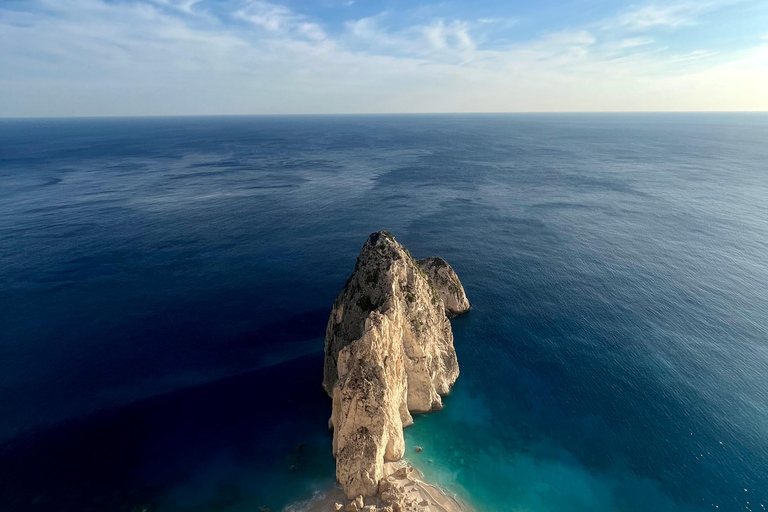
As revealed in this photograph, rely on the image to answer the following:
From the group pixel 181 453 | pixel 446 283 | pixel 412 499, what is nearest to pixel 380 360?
pixel 412 499

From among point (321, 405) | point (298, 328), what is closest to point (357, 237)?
point (298, 328)

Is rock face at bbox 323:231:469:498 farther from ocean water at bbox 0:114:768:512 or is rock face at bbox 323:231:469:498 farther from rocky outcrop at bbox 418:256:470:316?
rocky outcrop at bbox 418:256:470:316

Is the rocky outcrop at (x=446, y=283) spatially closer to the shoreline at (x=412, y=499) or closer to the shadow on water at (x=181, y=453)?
the shadow on water at (x=181, y=453)

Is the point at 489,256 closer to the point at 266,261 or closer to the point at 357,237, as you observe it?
the point at 357,237

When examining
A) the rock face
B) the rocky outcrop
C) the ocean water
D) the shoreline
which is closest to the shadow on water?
the ocean water

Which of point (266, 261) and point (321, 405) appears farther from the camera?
point (266, 261)
